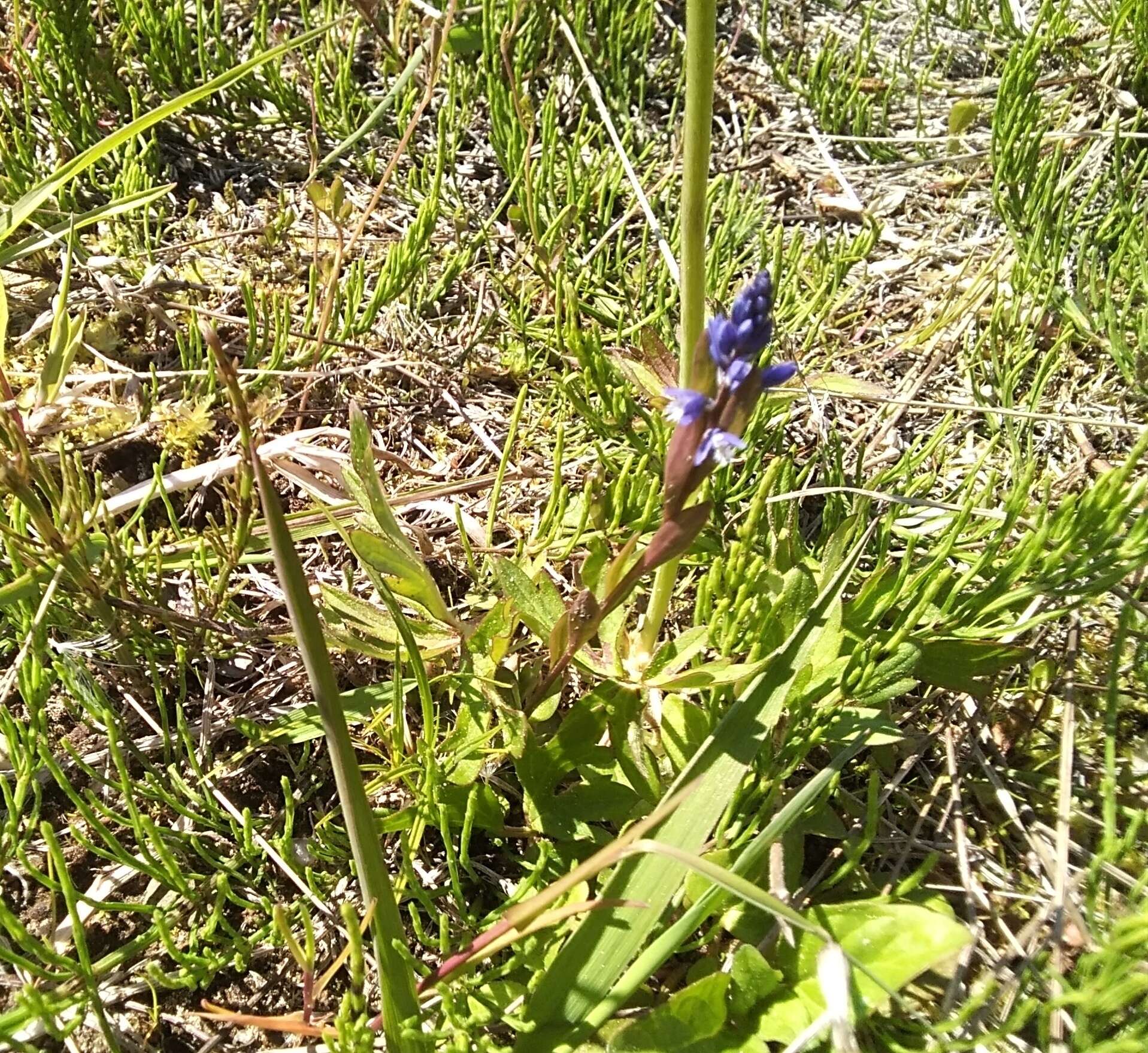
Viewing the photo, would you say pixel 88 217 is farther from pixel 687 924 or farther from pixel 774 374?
pixel 687 924

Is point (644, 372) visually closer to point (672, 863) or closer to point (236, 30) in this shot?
point (672, 863)

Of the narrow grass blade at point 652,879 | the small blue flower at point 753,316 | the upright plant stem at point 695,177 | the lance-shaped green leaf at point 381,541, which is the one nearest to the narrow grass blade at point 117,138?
the lance-shaped green leaf at point 381,541

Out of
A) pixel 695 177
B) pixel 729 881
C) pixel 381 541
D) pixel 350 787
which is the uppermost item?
pixel 695 177

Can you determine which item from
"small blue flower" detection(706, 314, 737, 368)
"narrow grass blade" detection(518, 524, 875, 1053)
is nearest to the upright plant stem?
"small blue flower" detection(706, 314, 737, 368)

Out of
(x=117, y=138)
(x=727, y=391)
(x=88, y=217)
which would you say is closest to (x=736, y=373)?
(x=727, y=391)

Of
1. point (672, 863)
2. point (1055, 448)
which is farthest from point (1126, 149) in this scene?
point (672, 863)

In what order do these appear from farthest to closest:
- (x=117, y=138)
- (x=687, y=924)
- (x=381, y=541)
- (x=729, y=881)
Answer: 1. (x=117, y=138)
2. (x=381, y=541)
3. (x=687, y=924)
4. (x=729, y=881)

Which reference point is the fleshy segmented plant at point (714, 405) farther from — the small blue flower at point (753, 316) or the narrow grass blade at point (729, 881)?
the narrow grass blade at point (729, 881)
